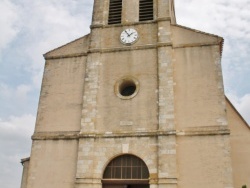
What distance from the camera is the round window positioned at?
1373 cm

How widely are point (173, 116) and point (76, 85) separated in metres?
4.59

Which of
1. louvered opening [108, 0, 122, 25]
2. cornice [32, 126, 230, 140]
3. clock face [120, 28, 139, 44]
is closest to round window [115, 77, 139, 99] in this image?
cornice [32, 126, 230, 140]

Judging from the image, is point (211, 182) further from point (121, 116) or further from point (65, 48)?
point (65, 48)

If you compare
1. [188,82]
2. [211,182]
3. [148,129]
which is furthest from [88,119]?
[211,182]

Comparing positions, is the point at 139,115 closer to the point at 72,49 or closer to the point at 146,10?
the point at 72,49

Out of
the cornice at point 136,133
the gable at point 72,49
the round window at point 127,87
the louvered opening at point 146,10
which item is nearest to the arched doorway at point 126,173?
the cornice at point 136,133

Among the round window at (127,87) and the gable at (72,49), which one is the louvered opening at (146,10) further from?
the round window at (127,87)

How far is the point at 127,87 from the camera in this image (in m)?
14.3

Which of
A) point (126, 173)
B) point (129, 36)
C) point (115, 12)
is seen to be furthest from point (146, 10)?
point (126, 173)

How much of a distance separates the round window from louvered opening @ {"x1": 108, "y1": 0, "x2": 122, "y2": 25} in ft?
10.9

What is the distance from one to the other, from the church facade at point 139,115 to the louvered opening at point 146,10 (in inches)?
2.2

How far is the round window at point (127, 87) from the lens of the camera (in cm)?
1373

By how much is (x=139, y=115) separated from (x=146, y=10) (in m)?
5.40

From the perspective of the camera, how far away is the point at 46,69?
15.4 m
